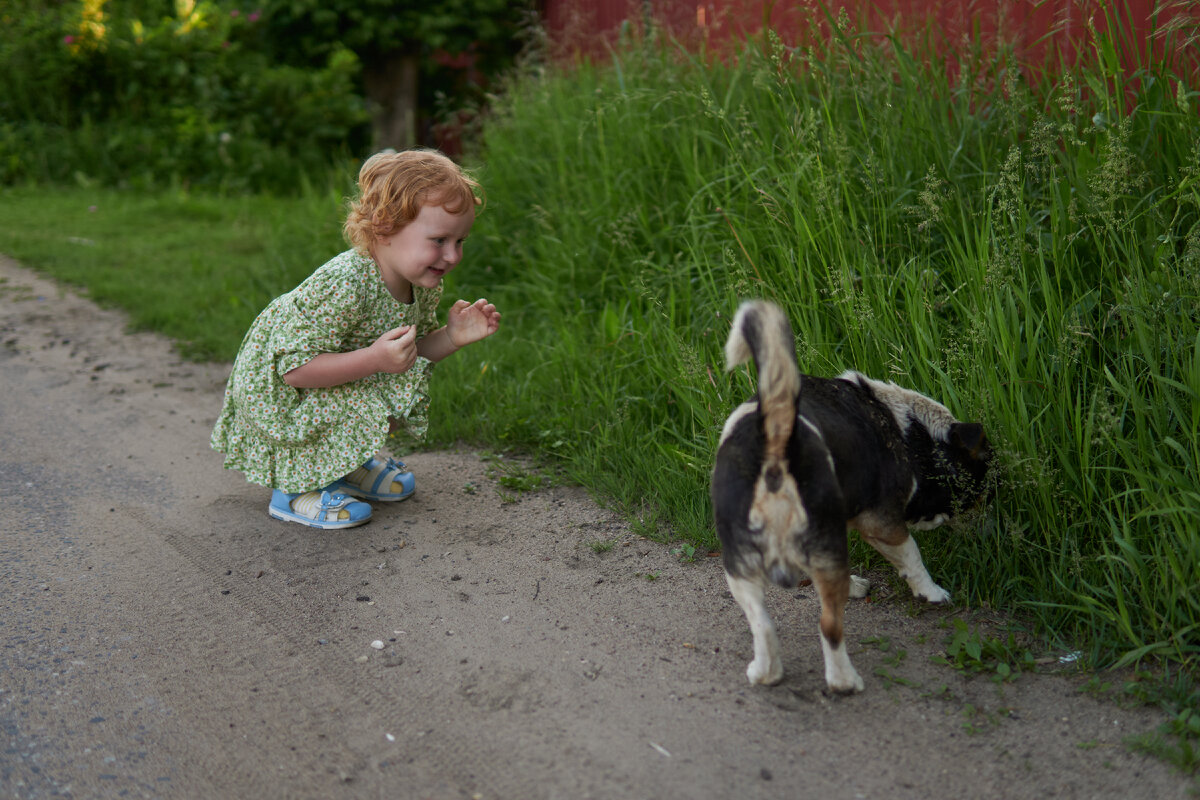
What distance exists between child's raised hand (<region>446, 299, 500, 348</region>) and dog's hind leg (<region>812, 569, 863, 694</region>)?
1.75 meters

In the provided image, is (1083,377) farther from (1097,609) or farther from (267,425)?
(267,425)

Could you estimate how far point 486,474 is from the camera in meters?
4.22

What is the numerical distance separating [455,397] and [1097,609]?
9.88 ft

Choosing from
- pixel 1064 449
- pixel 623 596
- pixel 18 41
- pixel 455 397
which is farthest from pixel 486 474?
pixel 18 41

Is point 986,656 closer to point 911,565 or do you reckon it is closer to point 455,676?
point 911,565

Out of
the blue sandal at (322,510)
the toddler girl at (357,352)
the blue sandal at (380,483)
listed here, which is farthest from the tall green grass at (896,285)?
the blue sandal at (322,510)

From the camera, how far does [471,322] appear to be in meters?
3.80

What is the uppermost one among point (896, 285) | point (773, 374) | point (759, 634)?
point (773, 374)

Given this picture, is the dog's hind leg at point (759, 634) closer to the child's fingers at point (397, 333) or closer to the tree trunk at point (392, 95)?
the child's fingers at point (397, 333)

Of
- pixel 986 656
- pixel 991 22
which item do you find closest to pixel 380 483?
pixel 986 656

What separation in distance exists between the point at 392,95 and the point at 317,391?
7667 mm

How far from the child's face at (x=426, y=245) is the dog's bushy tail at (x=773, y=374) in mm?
1564

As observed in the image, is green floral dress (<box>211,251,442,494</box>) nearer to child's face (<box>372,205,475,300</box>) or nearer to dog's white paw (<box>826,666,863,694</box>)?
child's face (<box>372,205,475,300</box>)

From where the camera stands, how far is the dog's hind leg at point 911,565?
115 inches
